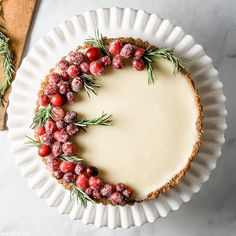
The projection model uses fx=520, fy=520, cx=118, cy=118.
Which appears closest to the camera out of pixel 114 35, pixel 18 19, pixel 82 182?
pixel 82 182

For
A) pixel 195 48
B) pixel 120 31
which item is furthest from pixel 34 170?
pixel 195 48

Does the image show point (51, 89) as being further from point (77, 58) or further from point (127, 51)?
point (127, 51)

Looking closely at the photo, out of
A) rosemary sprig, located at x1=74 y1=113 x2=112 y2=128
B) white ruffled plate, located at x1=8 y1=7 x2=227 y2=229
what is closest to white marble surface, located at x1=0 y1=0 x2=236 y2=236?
white ruffled plate, located at x1=8 y1=7 x2=227 y2=229

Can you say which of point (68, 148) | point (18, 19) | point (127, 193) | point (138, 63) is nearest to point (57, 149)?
point (68, 148)

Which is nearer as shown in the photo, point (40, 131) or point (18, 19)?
point (40, 131)

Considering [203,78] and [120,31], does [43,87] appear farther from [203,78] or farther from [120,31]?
[203,78]

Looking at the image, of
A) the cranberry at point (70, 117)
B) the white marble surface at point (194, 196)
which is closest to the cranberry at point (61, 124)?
the cranberry at point (70, 117)

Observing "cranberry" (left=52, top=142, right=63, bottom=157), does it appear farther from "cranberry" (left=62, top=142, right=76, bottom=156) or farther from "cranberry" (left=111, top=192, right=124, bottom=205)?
"cranberry" (left=111, top=192, right=124, bottom=205)
